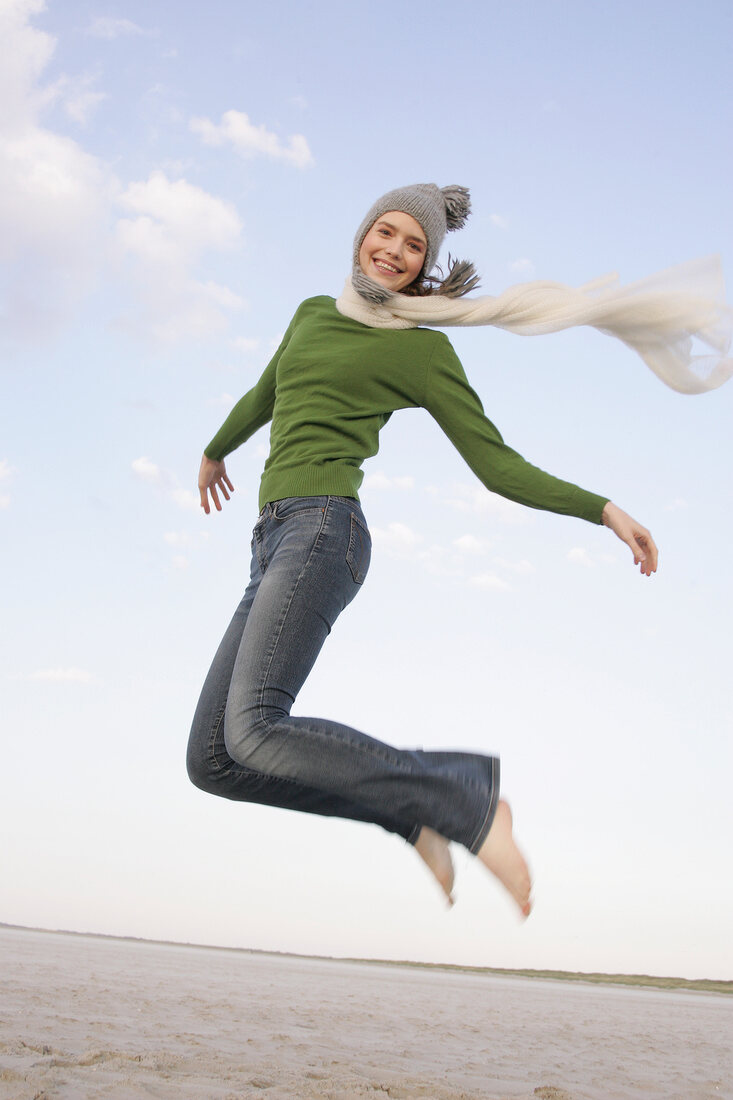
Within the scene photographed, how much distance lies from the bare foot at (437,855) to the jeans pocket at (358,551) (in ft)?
2.48

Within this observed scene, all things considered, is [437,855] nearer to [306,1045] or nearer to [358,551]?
[358,551]

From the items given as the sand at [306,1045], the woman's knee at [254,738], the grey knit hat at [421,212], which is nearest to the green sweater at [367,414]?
the grey knit hat at [421,212]

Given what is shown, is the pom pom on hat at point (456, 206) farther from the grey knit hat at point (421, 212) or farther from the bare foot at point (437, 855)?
the bare foot at point (437, 855)

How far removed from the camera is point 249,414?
3.83 meters

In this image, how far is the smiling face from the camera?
11.3ft

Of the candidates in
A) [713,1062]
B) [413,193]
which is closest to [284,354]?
[413,193]

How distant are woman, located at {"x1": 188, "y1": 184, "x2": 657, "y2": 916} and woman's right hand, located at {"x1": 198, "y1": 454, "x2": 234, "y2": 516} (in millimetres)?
831

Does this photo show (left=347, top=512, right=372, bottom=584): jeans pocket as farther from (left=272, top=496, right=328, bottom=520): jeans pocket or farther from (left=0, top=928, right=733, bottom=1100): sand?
(left=0, top=928, right=733, bottom=1100): sand

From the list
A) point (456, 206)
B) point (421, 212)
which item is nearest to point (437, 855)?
point (421, 212)

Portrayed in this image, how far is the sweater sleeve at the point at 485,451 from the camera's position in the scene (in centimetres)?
290

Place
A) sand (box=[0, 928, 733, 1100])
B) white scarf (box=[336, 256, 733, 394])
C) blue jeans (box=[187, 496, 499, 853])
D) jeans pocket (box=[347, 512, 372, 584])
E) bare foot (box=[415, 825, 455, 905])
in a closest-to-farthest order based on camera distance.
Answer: blue jeans (box=[187, 496, 499, 853]) → bare foot (box=[415, 825, 455, 905]) → jeans pocket (box=[347, 512, 372, 584]) → sand (box=[0, 928, 733, 1100]) → white scarf (box=[336, 256, 733, 394])

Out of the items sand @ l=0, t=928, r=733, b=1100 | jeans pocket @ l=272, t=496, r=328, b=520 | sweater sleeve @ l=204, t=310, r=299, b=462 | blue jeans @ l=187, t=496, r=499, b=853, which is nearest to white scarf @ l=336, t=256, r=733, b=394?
sweater sleeve @ l=204, t=310, r=299, b=462

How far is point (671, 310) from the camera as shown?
11.5 feet

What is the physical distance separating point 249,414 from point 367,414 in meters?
0.88
